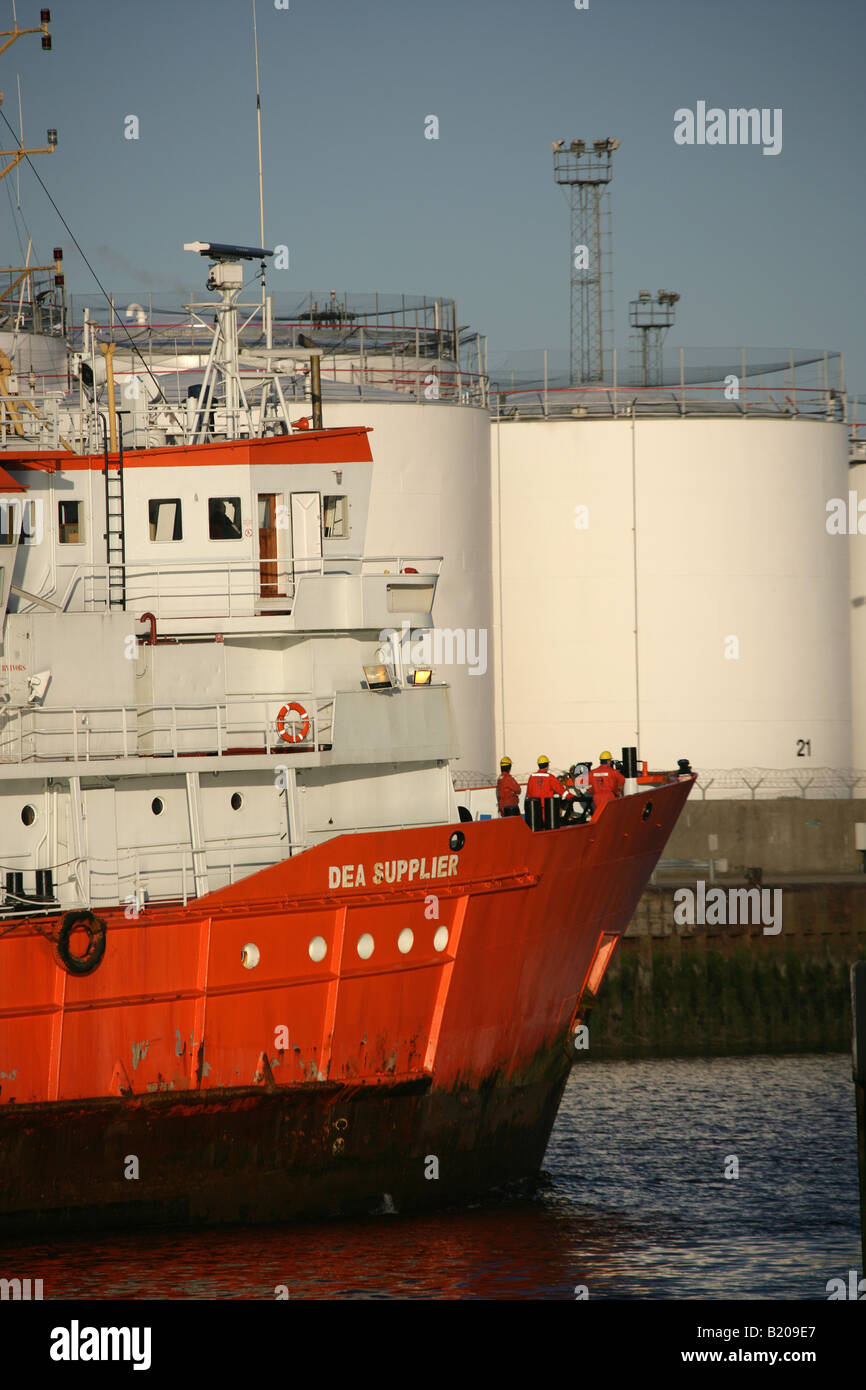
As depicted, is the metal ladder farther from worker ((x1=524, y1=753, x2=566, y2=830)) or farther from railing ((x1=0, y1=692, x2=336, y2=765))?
worker ((x1=524, y1=753, x2=566, y2=830))

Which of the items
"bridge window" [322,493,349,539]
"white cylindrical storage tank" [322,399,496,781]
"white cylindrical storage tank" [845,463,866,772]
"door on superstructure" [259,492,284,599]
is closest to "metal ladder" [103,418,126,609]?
"door on superstructure" [259,492,284,599]

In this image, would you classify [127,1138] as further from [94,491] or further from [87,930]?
[94,491]

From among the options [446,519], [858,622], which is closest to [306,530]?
[446,519]

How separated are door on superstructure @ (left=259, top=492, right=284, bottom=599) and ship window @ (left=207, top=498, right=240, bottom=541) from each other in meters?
0.36

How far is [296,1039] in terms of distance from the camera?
22391 millimetres

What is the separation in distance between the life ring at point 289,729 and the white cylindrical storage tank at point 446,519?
17.7m

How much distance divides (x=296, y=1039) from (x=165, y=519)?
25.1 ft

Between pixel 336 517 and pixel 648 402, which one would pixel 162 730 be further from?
pixel 648 402

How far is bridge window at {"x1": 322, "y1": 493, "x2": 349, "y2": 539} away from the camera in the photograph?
25.6 metres

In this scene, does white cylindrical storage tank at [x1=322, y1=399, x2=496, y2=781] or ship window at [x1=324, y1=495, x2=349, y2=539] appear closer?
ship window at [x1=324, y1=495, x2=349, y2=539]

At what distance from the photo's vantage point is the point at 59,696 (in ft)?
75.6

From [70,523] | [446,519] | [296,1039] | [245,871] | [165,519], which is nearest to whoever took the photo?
[296,1039]

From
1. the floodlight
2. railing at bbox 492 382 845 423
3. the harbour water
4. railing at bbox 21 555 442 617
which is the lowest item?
the harbour water

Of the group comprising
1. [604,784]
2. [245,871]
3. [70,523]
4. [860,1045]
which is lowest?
[860,1045]
